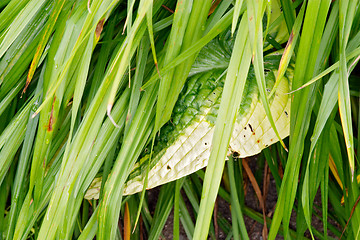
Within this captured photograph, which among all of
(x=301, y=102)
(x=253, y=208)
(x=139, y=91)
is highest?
(x=139, y=91)

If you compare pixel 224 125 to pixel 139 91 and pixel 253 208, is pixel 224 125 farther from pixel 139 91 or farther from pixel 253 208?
pixel 253 208

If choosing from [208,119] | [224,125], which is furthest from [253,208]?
[224,125]

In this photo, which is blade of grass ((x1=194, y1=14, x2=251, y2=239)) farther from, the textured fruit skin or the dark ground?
the dark ground

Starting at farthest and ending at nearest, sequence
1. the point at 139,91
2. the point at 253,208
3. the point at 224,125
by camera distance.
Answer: the point at 253,208
the point at 139,91
the point at 224,125

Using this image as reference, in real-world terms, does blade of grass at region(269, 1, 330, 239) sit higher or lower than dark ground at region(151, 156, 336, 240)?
higher

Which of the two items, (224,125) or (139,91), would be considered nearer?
(224,125)

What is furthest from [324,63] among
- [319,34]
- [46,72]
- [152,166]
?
[46,72]

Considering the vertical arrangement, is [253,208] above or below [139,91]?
below

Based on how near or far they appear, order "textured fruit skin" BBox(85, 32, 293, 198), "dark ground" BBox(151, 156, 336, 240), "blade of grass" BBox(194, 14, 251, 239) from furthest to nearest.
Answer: "dark ground" BBox(151, 156, 336, 240)
"textured fruit skin" BBox(85, 32, 293, 198)
"blade of grass" BBox(194, 14, 251, 239)

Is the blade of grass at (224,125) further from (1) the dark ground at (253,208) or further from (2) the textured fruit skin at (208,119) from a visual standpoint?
(1) the dark ground at (253,208)

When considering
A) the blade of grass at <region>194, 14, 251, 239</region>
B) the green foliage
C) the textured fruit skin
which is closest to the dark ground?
the green foliage
